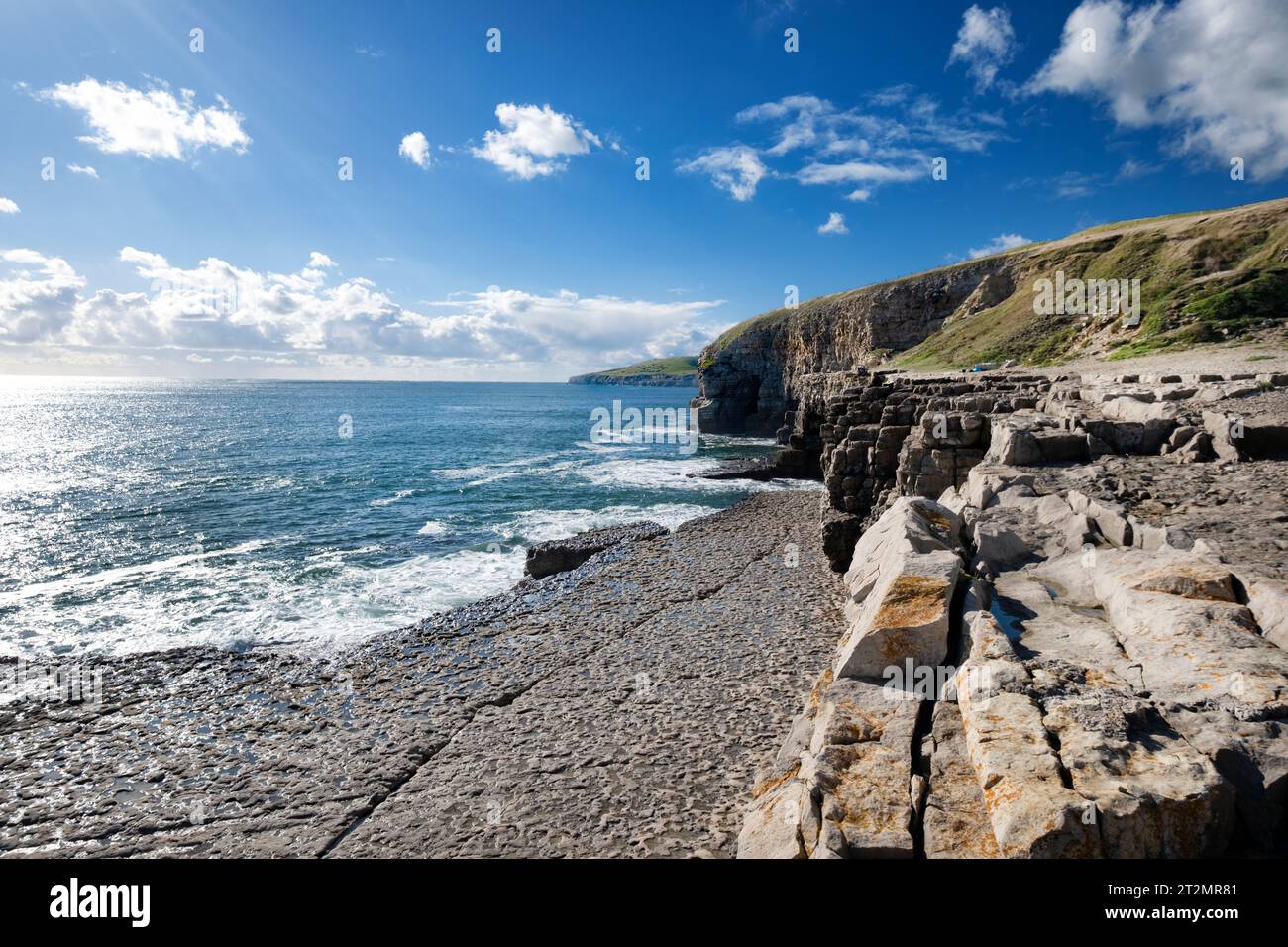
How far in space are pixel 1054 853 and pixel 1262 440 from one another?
12435 millimetres

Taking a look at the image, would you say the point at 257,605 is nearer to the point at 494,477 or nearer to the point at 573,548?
the point at 573,548

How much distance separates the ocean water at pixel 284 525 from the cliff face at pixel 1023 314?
70.7 ft

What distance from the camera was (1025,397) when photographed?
68.4 feet

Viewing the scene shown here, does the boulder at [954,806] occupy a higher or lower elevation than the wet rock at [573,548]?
higher

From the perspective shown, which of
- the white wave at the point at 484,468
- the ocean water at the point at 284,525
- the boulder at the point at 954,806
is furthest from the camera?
the white wave at the point at 484,468

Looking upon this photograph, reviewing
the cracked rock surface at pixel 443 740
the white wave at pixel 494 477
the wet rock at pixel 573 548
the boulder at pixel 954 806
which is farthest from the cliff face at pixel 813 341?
the boulder at pixel 954 806

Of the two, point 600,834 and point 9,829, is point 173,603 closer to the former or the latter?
point 9,829

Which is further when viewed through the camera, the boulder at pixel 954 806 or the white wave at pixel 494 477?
the white wave at pixel 494 477

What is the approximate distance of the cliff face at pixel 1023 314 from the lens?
36.7 metres

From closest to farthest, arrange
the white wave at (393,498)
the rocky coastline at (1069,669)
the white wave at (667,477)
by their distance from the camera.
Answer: the rocky coastline at (1069,669)
the white wave at (393,498)
the white wave at (667,477)

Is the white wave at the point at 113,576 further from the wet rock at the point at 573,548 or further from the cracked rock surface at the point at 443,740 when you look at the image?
the wet rock at the point at 573,548

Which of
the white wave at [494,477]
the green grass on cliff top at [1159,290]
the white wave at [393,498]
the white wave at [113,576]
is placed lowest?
the white wave at [113,576]

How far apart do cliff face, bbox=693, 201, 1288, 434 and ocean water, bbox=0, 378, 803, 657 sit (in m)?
21.5
